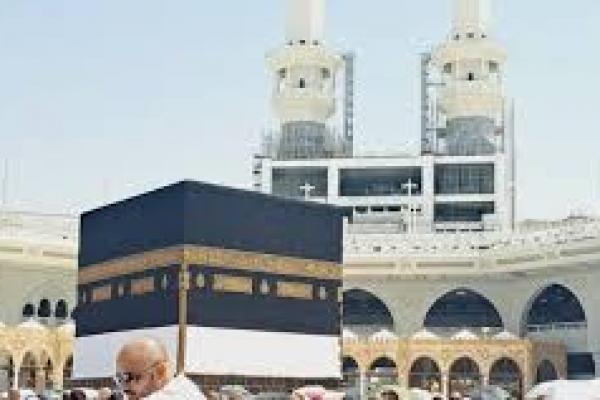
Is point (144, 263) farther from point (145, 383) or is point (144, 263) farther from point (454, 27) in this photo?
point (454, 27)

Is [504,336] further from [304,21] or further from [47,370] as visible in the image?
[304,21]

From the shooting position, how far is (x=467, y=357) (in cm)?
3331

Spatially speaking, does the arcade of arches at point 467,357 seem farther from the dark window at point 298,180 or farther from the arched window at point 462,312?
the dark window at point 298,180

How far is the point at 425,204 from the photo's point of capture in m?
44.8

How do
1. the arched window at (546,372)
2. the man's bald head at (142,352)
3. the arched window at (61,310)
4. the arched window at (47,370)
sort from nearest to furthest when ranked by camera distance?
1. the man's bald head at (142,352)
2. the arched window at (47,370)
3. the arched window at (546,372)
4. the arched window at (61,310)

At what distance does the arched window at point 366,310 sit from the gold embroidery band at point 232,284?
45.7 ft

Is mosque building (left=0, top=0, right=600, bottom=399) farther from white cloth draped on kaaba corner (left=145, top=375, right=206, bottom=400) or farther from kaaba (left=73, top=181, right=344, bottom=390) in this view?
white cloth draped on kaaba corner (left=145, top=375, right=206, bottom=400)

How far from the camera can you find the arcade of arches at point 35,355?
3103 cm

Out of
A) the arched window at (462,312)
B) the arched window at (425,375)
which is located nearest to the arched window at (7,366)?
the arched window at (425,375)

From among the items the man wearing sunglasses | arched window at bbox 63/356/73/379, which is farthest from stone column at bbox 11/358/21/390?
the man wearing sunglasses

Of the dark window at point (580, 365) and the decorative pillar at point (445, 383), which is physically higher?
the dark window at point (580, 365)

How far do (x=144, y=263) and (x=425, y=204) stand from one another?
22.1 meters

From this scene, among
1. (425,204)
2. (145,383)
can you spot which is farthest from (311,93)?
(145,383)

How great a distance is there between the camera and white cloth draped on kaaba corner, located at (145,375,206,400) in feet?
8.02
